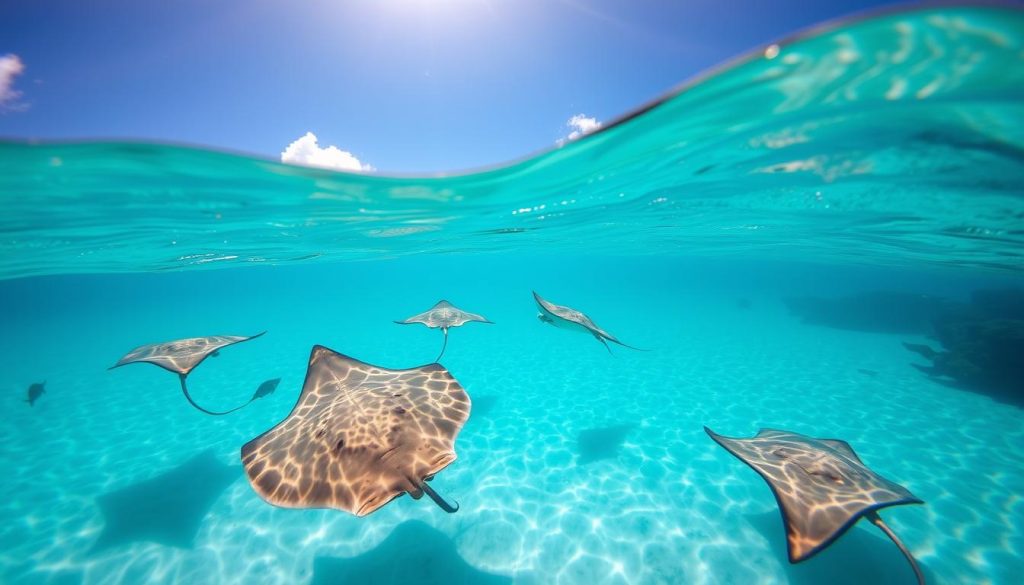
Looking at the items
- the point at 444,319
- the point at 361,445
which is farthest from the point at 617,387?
the point at 361,445

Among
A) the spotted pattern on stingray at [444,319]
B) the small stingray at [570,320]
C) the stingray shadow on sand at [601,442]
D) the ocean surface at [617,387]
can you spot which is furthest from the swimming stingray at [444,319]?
the stingray shadow on sand at [601,442]

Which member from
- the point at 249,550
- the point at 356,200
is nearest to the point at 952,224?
the point at 356,200

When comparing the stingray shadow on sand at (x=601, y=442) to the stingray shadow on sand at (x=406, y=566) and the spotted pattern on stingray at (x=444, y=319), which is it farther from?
the spotted pattern on stingray at (x=444, y=319)

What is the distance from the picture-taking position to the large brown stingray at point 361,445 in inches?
146

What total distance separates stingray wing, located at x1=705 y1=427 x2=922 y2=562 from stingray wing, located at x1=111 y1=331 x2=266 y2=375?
919 cm

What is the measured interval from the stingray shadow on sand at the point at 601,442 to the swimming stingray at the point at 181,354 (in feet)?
27.9

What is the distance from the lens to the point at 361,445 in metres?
4.18

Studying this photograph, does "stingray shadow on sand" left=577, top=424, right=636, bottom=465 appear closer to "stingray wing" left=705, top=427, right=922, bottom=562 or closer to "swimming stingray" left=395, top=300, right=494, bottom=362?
"stingray wing" left=705, top=427, right=922, bottom=562

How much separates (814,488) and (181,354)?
39.6ft

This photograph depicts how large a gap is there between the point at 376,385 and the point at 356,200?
9.74m

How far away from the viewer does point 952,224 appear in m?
15.4

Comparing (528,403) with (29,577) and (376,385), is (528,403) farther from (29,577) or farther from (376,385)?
(29,577)

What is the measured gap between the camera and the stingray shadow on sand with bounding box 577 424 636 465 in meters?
9.62

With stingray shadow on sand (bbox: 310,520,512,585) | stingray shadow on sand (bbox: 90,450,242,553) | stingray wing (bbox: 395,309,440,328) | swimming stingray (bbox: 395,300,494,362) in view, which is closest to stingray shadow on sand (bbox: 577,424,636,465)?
stingray shadow on sand (bbox: 310,520,512,585)
